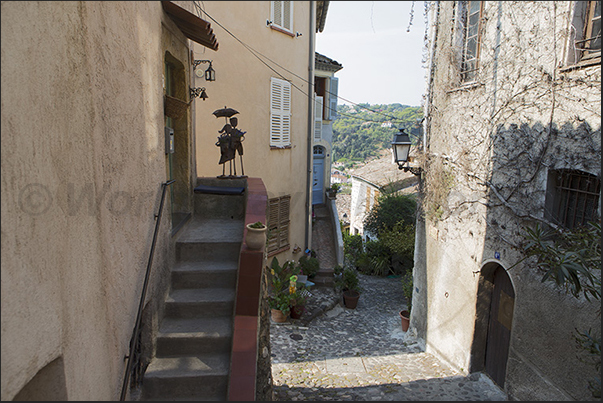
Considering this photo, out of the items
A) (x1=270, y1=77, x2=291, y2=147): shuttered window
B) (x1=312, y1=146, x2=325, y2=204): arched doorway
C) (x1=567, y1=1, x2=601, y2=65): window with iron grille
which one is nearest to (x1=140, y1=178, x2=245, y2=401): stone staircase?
(x1=567, y1=1, x2=601, y2=65): window with iron grille

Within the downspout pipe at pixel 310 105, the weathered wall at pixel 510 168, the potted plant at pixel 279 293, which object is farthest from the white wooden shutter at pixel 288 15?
the potted plant at pixel 279 293

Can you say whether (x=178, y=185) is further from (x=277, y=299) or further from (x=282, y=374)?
(x=277, y=299)

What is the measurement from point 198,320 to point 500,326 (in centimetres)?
492

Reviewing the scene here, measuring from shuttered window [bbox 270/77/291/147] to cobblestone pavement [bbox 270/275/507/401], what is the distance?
4.53 meters

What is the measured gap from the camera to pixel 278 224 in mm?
11352

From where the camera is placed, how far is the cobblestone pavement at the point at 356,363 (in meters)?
6.20

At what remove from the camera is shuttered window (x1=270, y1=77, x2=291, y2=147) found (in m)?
10.7

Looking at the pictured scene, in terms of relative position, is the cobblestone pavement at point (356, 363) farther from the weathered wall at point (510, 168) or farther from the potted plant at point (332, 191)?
the potted plant at point (332, 191)

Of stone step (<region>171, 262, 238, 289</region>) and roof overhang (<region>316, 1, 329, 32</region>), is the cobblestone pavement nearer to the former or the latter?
stone step (<region>171, 262, 238, 289</region>)

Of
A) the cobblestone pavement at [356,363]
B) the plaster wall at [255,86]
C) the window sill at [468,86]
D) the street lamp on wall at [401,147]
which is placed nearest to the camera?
the cobblestone pavement at [356,363]

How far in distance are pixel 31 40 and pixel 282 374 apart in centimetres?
635

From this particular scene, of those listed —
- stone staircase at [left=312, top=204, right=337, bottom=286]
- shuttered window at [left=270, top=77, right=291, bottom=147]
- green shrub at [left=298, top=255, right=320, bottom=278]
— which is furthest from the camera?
stone staircase at [left=312, top=204, right=337, bottom=286]

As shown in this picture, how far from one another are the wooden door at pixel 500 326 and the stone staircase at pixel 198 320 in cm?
430

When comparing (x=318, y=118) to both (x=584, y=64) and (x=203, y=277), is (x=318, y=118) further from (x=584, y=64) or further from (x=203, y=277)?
(x=203, y=277)
